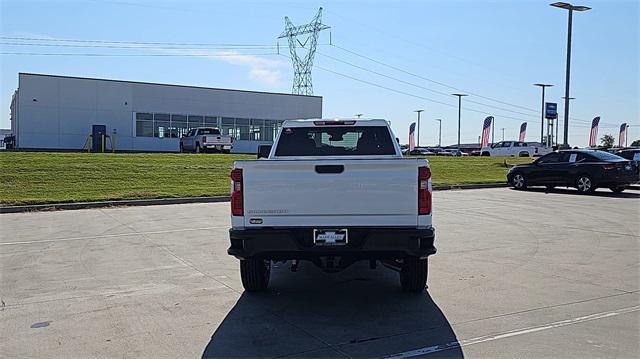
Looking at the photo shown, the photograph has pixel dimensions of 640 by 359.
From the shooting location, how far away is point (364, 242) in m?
5.53

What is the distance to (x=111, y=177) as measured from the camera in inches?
795

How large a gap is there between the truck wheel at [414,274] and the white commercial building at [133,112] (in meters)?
40.1

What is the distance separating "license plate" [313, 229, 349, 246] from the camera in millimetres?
5566

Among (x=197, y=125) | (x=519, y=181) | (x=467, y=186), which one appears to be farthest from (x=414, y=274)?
(x=197, y=125)

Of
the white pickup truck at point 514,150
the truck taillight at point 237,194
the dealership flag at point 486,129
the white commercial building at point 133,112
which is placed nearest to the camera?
the truck taillight at point 237,194

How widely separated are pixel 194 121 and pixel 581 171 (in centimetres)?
3577

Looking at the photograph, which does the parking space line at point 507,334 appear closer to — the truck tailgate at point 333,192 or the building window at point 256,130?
the truck tailgate at point 333,192

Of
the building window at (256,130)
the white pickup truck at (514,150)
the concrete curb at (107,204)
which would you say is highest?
the building window at (256,130)

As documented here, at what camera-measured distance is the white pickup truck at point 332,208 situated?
5527 millimetres

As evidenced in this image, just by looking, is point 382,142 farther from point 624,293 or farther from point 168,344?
point 168,344

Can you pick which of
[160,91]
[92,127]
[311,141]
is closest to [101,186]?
[311,141]

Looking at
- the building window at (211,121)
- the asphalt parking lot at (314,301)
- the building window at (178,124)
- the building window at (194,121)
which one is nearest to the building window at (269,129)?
the building window at (211,121)

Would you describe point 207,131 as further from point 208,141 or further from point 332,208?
point 332,208

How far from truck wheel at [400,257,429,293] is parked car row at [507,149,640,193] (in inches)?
620
